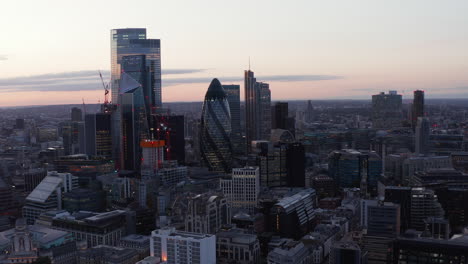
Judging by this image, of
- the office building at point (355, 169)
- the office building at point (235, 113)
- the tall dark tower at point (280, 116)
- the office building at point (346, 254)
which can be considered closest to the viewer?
the office building at point (346, 254)

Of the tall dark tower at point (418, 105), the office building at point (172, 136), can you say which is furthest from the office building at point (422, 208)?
the tall dark tower at point (418, 105)

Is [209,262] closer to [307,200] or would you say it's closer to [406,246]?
[406,246]

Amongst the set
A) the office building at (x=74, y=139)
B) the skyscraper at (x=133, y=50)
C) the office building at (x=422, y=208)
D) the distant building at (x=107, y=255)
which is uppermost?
the skyscraper at (x=133, y=50)

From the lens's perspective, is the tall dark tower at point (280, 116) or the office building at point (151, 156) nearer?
the office building at point (151, 156)

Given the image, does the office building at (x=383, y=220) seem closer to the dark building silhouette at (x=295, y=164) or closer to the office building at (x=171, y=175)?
the dark building silhouette at (x=295, y=164)

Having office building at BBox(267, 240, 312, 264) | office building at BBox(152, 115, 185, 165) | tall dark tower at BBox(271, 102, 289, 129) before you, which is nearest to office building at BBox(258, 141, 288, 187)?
office building at BBox(152, 115, 185, 165)
